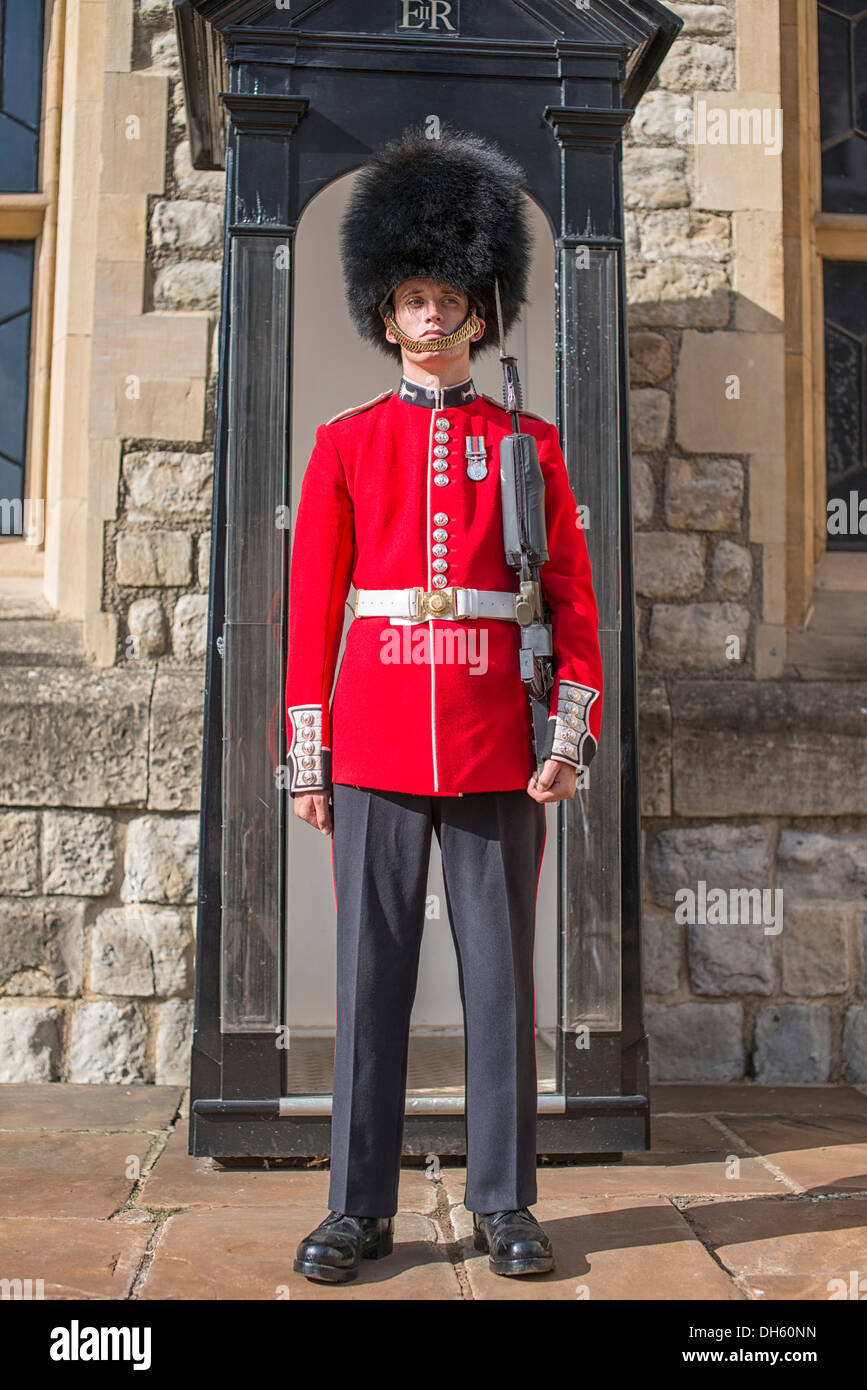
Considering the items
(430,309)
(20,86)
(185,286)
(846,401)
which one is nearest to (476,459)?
(430,309)

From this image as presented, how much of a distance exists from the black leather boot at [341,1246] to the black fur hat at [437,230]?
1.61m

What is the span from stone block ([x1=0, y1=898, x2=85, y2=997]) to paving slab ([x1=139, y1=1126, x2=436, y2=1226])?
2.54ft

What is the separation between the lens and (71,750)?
3.42 m

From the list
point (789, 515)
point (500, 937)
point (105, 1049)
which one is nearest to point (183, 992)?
point (105, 1049)

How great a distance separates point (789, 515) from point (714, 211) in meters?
0.91

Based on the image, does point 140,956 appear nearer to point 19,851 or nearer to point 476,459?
point 19,851

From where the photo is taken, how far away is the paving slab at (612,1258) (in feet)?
6.59

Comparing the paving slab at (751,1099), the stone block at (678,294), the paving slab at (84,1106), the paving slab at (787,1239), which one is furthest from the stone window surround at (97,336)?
the paving slab at (787,1239)

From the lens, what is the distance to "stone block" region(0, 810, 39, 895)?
3434mm

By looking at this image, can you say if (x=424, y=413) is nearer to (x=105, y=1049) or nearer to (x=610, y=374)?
(x=610, y=374)

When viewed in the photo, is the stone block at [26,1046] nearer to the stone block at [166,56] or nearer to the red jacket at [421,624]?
the red jacket at [421,624]

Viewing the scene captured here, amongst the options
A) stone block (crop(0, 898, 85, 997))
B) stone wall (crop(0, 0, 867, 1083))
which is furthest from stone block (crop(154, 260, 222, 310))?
stone block (crop(0, 898, 85, 997))

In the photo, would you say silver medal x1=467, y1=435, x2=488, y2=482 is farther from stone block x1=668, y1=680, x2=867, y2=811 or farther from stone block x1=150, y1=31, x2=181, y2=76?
stone block x1=150, y1=31, x2=181, y2=76
